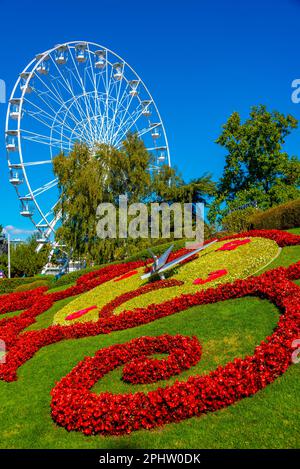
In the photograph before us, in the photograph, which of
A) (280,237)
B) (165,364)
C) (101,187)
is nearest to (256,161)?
(101,187)

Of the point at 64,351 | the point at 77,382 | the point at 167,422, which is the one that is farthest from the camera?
the point at 64,351

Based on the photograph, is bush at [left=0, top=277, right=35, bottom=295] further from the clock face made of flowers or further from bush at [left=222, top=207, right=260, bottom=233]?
the clock face made of flowers

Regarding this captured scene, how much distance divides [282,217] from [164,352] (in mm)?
9388

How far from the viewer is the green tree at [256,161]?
30.1 m

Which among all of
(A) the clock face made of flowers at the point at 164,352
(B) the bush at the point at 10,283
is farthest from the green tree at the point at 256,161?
(A) the clock face made of flowers at the point at 164,352

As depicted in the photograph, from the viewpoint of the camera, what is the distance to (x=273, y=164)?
30500mm

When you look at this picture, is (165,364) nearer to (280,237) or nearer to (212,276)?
(212,276)

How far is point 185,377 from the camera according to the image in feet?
17.0

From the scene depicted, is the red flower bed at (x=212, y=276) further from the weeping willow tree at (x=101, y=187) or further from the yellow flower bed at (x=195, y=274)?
the weeping willow tree at (x=101, y=187)

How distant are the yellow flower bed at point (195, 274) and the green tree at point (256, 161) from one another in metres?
18.9
